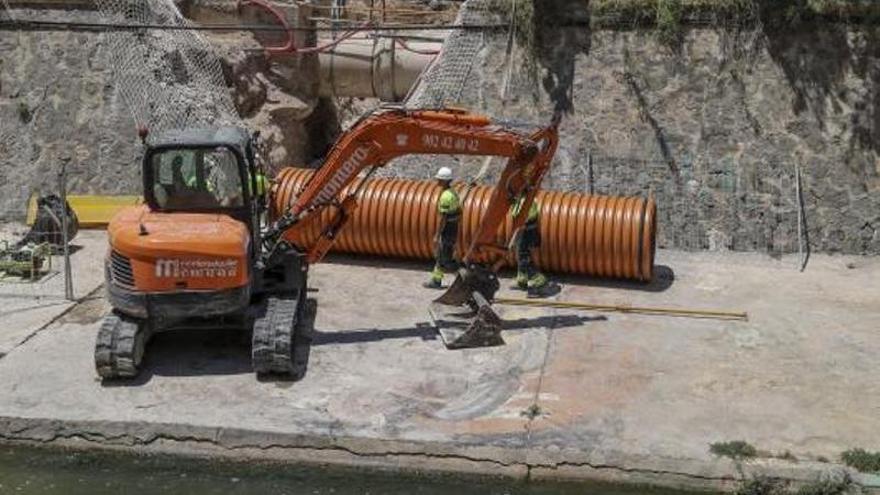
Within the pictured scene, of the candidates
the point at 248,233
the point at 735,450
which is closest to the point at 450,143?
the point at 248,233

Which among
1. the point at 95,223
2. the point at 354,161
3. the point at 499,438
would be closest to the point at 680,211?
the point at 354,161

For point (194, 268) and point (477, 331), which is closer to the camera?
point (194, 268)

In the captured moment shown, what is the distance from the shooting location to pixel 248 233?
1150 cm

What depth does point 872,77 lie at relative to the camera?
16031 millimetres

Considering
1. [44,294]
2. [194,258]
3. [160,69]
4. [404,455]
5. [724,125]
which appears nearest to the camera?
[404,455]

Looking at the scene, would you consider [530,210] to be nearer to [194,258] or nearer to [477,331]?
[477,331]

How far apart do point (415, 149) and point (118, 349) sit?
3834 millimetres

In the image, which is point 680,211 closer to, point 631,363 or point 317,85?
point 631,363

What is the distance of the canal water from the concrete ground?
14cm

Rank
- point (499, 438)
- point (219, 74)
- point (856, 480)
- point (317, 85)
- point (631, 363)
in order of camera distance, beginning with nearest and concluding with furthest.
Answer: point (856, 480), point (499, 438), point (631, 363), point (219, 74), point (317, 85)

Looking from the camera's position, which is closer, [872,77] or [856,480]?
[856,480]

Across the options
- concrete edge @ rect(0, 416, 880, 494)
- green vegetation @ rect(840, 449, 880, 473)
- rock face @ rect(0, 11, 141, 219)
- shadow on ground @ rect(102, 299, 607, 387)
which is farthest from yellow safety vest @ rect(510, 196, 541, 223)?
rock face @ rect(0, 11, 141, 219)

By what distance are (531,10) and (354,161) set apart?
19.0 ft

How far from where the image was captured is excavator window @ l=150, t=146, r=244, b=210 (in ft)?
38.1
